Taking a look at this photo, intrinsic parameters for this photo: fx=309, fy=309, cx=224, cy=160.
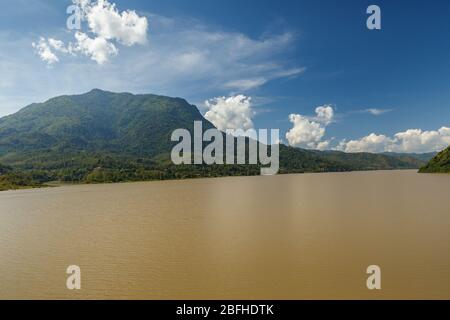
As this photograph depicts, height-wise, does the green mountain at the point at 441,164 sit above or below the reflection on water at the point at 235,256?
above

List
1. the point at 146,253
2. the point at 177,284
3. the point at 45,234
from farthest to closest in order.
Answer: the point at 45,234, the point at 146,253, the point at 177,284

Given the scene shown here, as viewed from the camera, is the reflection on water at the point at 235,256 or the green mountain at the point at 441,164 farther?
the green mountain at the point at 441,164

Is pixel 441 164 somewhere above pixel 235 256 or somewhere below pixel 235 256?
above

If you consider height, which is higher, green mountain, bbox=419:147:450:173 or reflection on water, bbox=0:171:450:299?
green mountain, bbox=419:147:450:173

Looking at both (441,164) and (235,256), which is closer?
(235,256)

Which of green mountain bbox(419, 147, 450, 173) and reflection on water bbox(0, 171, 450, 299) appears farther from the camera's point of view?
green mountain bbox(419, 147, 450, 173)
